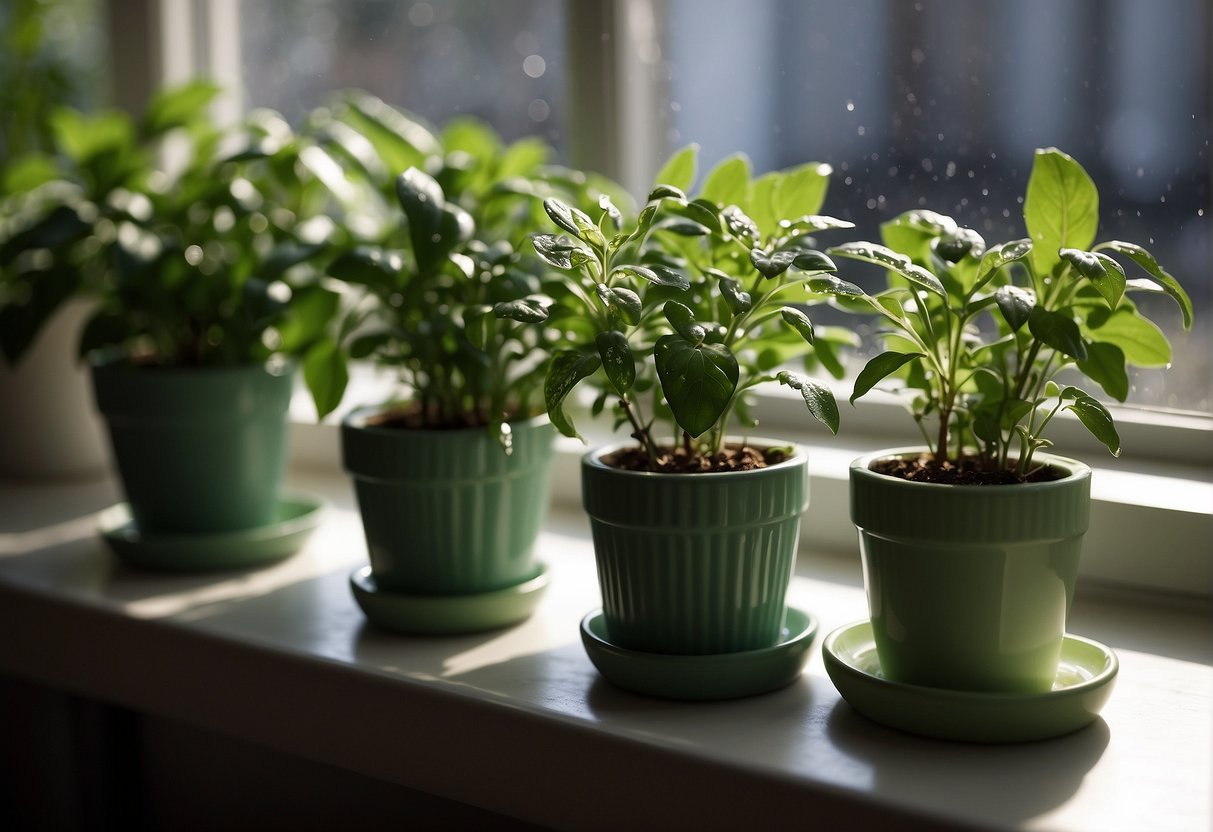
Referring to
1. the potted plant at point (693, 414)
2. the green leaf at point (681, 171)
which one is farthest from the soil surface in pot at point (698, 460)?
the green leaf at point (681, 171)

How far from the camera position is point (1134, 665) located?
2.92 feet

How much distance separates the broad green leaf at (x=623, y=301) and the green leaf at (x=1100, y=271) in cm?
26

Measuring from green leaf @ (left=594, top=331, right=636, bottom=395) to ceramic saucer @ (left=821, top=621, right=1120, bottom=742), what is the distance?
0.78 ft

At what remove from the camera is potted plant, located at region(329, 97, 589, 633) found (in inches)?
37.7

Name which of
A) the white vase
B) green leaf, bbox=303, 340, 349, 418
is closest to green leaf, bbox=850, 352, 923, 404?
green leaf, bbox=303, 340, 349, 418

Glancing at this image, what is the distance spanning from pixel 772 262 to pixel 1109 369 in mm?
247

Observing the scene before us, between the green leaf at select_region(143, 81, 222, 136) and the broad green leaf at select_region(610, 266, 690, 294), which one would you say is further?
the green leaf at select_region(143, 81, 222, 136)

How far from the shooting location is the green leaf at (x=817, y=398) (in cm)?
75

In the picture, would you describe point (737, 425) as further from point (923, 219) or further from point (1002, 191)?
point (923, 219)

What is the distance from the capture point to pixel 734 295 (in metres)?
0.76

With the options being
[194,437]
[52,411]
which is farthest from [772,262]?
[52,411]

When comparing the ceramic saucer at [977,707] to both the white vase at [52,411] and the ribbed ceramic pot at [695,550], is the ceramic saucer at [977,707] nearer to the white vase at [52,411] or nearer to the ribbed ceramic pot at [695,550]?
the ribbed ceramic pot at [695,550]

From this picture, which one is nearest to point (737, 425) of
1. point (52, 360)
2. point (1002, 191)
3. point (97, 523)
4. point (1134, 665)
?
point (1002, 191)

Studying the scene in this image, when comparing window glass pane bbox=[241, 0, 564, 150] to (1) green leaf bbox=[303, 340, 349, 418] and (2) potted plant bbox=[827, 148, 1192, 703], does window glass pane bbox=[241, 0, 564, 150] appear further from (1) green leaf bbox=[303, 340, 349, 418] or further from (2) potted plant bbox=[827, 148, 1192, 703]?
(2) potted plant bbox=[827, 148, 1192, 703]
